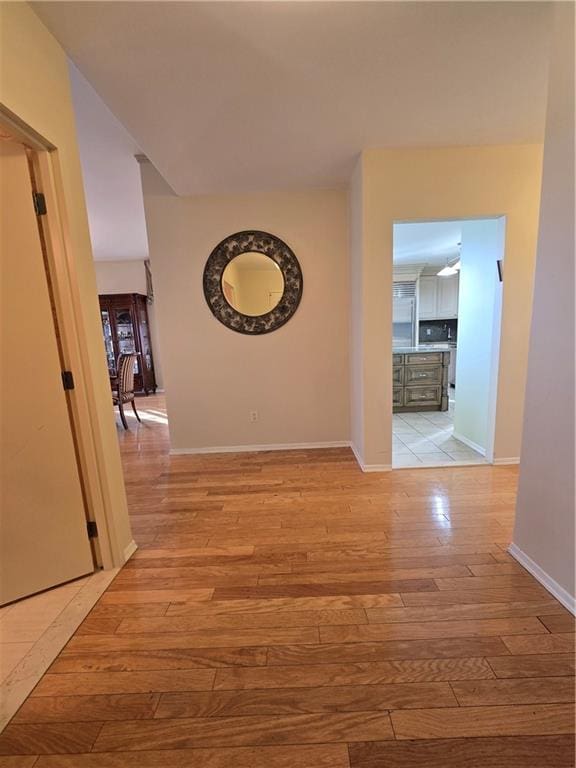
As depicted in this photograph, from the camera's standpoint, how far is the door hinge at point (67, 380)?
5.11 feet

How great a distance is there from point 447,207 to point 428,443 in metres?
2.36

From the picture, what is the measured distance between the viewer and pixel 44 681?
3.85ft

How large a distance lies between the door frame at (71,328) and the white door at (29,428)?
0.04 metres

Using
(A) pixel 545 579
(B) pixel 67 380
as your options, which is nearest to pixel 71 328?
(B) pixel 67 380

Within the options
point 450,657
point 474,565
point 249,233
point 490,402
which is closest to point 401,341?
point 490,402

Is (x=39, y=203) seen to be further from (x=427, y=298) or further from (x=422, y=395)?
(x=427, y=298)

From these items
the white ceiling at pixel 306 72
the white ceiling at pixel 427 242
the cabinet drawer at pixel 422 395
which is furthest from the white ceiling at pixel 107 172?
the cabinet drawer at pixel 422 395

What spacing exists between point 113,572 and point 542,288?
261 centimetres

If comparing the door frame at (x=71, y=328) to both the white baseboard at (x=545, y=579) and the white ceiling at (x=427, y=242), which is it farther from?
the white ceiling at (x=427, y=242)

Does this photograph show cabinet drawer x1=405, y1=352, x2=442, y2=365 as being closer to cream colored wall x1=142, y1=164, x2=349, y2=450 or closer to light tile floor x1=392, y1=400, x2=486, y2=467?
light tile floor x1=392, y1=400, x2=486, y2=467

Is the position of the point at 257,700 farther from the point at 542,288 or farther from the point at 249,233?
the point at 249,233

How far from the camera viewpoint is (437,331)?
6926mm

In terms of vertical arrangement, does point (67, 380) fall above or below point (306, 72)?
below

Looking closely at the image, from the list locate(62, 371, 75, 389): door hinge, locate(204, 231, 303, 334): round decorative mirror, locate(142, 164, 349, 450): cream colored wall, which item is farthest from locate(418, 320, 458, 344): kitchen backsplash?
locate(62, 371, 75, 389): door hinge
